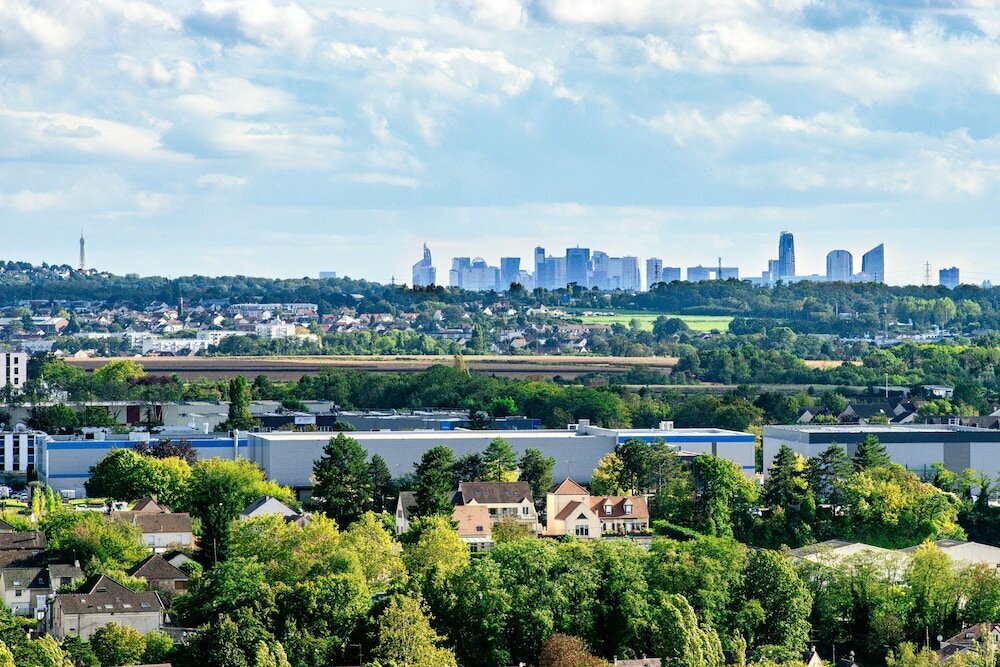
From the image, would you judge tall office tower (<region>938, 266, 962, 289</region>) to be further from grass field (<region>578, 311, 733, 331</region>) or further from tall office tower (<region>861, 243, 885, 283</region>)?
grass field (<region>578, 311, 733, 331</region>)

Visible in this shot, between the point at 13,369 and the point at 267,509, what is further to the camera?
the point at 13,369

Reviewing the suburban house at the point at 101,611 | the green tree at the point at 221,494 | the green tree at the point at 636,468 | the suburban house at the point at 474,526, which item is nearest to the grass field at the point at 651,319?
the green tree at the point at 636,468

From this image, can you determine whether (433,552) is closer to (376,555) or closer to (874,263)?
(376,555)

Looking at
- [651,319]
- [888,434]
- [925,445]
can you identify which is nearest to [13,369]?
[888,434]

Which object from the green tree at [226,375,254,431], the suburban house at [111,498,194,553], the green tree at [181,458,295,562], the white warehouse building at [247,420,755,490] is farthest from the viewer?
the green tree at [226,375,254,431]

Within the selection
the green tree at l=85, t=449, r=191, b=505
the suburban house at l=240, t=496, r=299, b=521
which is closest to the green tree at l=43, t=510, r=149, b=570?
the suburban house at l=240, t=496, r=299, b=521

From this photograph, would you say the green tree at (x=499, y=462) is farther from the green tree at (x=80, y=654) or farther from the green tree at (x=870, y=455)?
the green tree at (x=80, y=654)
